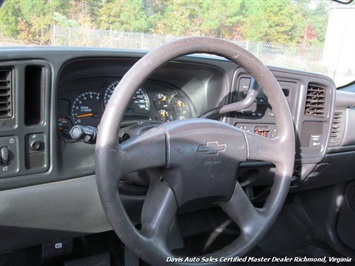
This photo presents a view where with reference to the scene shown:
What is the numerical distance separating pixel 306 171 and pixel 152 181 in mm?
1208

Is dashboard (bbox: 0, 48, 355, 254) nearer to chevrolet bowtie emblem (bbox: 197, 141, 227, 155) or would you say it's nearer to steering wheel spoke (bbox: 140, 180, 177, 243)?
steering wheel spoke (bbox: 140, 180, 177, 243)

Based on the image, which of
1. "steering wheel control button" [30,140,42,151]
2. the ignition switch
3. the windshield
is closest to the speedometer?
the ignition switch

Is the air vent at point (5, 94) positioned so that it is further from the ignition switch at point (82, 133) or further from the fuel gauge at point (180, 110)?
the fuel gauge at point (180, 110)

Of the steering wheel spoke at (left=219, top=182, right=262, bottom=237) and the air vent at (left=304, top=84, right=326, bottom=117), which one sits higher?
the air vent at (left=304, top=84, right=326, bottom=117)

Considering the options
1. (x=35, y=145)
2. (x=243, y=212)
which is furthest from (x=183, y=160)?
(x=35, y=145)

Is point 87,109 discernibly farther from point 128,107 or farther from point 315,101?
point 315,101

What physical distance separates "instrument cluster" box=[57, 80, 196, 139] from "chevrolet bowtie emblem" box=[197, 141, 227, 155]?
0.40 meters

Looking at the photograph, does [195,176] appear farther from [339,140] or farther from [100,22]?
[100,22]

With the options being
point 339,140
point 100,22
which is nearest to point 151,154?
point 339,140

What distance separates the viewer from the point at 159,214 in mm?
1275

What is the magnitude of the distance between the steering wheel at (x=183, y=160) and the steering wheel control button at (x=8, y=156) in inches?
16.5

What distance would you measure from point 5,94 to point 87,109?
0.40 meters

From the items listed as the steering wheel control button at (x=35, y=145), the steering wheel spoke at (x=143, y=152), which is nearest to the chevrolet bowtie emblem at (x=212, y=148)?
the steering wheel spoke at (x=143, y=152)

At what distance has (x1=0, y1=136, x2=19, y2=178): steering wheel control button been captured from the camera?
1.33 m
